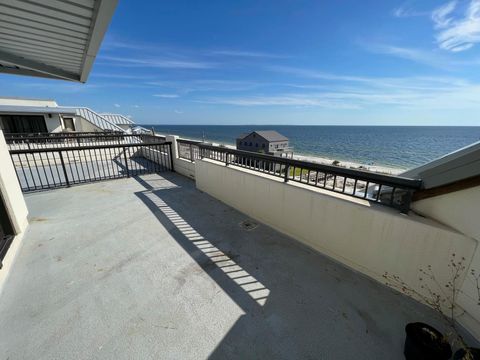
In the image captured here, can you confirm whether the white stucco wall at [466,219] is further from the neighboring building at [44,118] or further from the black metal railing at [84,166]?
the neighboring building at [44,118]

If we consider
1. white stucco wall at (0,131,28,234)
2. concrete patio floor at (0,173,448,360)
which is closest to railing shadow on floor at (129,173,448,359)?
concrete patio floor at (0,173,448,360)

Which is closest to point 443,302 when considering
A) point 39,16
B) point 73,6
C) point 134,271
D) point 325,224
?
point 325,224

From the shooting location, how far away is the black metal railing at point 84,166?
5.14 m

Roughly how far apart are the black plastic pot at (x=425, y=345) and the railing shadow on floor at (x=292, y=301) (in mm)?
168

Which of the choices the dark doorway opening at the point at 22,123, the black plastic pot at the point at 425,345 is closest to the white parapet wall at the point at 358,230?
the black plastic pot at the point at 425,345

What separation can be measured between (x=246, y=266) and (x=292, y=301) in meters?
0.65

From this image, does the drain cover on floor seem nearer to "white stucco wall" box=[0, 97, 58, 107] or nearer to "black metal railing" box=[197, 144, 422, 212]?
"black metal railing" box=[197, 144, 422, 212]

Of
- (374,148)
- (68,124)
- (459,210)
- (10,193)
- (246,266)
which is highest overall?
(68,124)

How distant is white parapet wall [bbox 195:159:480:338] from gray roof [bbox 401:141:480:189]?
39 centimetres

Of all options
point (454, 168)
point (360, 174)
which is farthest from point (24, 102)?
point (454, 168)

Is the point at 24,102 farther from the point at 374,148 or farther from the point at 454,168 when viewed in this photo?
the point at 374,148

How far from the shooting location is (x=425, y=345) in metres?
1.31

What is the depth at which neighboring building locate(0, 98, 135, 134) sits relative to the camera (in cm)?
1188

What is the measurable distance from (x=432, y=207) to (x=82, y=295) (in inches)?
137
